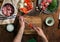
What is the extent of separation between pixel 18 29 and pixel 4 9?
16cm

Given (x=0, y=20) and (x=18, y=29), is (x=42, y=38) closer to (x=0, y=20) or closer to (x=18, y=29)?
(x=18, y=29)

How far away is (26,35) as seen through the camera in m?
1.34

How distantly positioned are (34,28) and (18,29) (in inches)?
4.2

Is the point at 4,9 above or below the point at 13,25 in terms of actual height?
above

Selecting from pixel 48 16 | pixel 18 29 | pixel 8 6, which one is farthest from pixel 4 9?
pixel 48 16

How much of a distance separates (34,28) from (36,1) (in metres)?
0.18

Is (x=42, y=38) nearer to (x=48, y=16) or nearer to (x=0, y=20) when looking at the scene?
(x=48, y=16)

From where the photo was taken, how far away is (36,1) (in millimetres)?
1341

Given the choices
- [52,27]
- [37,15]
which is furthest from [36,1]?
[52,27]

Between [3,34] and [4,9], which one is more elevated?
[4,9]

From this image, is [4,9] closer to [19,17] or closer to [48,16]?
[19,17]

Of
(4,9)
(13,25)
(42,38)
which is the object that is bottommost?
(42,38)

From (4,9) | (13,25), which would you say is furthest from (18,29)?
(4,9)

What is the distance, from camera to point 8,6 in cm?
131
